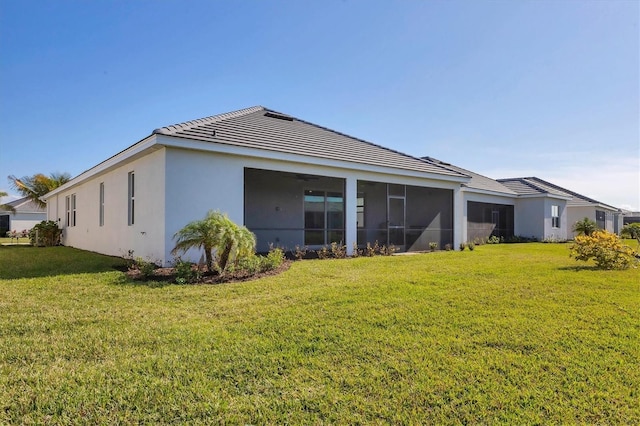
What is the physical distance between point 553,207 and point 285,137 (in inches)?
866

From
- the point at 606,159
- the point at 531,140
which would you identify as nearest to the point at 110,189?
the point at 531,140

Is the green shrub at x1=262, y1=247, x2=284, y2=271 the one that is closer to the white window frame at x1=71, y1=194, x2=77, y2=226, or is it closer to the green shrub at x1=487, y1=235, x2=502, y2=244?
the white window frame at x1=71, y1=194, x2=77, y2=226

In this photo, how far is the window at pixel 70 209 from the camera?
1873 cm

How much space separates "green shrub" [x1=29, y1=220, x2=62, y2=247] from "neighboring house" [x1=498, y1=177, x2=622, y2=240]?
2809cm

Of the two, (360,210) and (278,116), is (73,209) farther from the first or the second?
(360,210)

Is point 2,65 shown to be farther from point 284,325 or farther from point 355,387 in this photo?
point 355,387

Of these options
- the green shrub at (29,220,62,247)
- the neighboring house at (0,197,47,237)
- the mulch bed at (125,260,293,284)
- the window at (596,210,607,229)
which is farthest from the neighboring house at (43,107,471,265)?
the neighboring house at (0,197,47,237)

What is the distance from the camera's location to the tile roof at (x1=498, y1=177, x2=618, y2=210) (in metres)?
25.9

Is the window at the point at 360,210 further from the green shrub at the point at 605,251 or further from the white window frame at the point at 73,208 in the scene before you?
the white window frame at the point at 73,208

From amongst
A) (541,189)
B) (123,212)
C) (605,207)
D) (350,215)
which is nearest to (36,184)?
(123,212)

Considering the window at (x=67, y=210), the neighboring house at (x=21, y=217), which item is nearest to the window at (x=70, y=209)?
the window at (x=67, y=210)

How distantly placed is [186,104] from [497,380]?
13970mm

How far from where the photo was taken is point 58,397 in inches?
115

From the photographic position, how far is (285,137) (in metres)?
12.7
